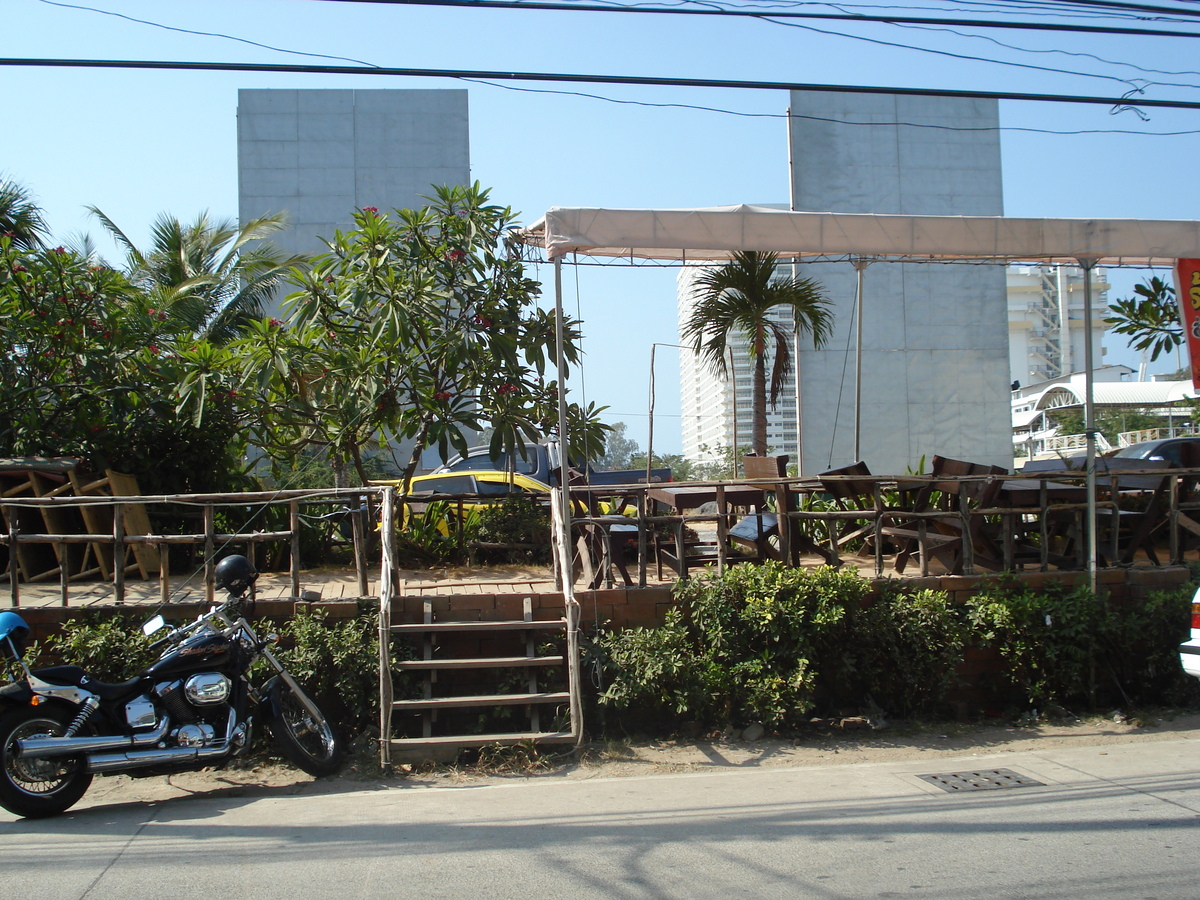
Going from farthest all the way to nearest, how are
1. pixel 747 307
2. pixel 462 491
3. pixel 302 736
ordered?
pixel 462 491
pixel 747 307
pixel 302 736

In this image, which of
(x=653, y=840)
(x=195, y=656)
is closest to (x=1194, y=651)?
(x=653, y=840)

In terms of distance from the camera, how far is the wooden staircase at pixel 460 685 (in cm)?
634

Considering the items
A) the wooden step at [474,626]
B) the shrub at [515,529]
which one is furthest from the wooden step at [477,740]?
the shrub at [515,529]

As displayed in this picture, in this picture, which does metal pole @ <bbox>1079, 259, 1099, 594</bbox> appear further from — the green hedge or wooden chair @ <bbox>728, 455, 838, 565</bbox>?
wooden chair @ <bbox>728, 455, 838, 565</bbox>

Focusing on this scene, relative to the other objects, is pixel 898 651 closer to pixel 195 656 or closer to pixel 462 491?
pixel 195 656

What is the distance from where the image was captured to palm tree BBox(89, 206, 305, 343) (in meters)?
18.2

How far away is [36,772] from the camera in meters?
5.41

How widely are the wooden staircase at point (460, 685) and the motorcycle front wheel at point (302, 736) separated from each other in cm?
35

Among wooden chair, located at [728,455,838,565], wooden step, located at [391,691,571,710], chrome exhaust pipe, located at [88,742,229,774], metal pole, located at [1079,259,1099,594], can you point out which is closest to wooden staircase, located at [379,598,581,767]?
wooden step, located at [391,691,571,710]

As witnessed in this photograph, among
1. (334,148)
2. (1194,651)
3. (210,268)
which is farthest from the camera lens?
(334,148)

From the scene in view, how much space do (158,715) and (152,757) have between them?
9.9 inches

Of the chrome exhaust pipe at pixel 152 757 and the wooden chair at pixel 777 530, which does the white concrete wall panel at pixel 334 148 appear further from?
the chrome exhaust pipe at pixel 152 757

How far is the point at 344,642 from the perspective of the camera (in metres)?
6.78

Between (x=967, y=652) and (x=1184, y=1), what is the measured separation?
5945mm
